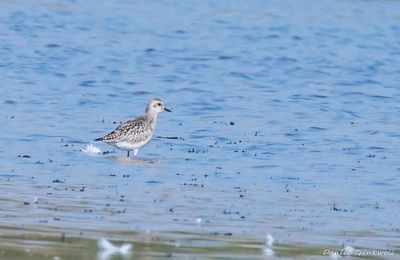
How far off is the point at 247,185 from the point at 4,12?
2090 centimetres

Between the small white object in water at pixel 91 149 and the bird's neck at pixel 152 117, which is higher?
the bird's neck at pixel 152 117

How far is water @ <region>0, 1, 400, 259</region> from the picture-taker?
10.7 m

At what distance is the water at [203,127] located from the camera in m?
10.7

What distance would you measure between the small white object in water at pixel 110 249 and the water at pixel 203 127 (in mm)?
81

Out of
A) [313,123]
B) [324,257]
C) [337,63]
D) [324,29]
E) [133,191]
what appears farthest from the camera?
[324,29]

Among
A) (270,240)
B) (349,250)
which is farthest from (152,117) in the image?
(349,250)

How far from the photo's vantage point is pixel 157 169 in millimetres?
14297

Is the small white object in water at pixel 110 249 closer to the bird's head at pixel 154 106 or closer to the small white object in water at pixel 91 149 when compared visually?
the small white object in water at pixel 91 149

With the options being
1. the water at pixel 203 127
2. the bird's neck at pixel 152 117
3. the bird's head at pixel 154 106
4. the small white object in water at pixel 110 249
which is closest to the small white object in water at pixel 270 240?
the water at pixel 203 127

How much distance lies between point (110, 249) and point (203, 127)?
8.86 metres

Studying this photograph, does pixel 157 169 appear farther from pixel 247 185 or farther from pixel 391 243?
pixel 391 243

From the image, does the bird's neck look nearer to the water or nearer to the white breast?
the water

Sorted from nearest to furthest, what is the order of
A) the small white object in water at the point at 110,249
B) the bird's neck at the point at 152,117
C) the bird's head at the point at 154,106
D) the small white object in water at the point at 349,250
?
the small white object in water at the point at 110,249 → the small white object in water at the point at 349,250 → the bird's neck at the point at 152,117 → the bird's head at the point at 154,106

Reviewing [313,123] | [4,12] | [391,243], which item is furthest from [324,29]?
[391,243]
